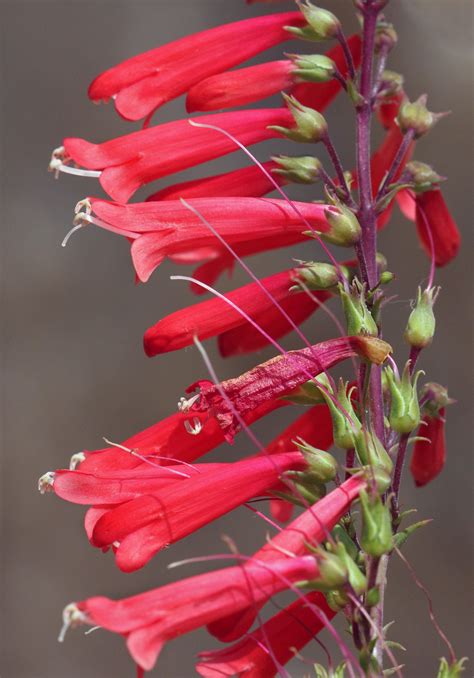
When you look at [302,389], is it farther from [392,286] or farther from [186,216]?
[392,286]

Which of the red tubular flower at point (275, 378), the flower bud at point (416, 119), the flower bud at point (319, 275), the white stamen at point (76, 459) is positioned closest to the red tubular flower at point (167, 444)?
the white stamen at point (76, 459)

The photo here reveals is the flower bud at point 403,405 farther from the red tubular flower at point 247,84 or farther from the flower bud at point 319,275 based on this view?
the red tubular flower at point 247,84

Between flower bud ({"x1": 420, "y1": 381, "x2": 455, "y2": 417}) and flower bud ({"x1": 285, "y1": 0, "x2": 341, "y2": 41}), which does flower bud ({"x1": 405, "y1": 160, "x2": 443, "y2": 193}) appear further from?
flower bud ({"x1": 420, "y1": 381, "x2": 455, "y2": 417})

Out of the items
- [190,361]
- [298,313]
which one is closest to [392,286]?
[190,361]

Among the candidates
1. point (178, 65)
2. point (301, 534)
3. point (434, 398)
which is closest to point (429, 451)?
point (434, 398)

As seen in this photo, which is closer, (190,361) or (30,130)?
(190,361)

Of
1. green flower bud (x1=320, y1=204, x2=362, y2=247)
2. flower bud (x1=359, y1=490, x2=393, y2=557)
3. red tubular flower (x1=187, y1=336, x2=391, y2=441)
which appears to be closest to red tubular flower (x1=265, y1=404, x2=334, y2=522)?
red tubular flower (x1=187, y1=336, x2=391, y2=441)
